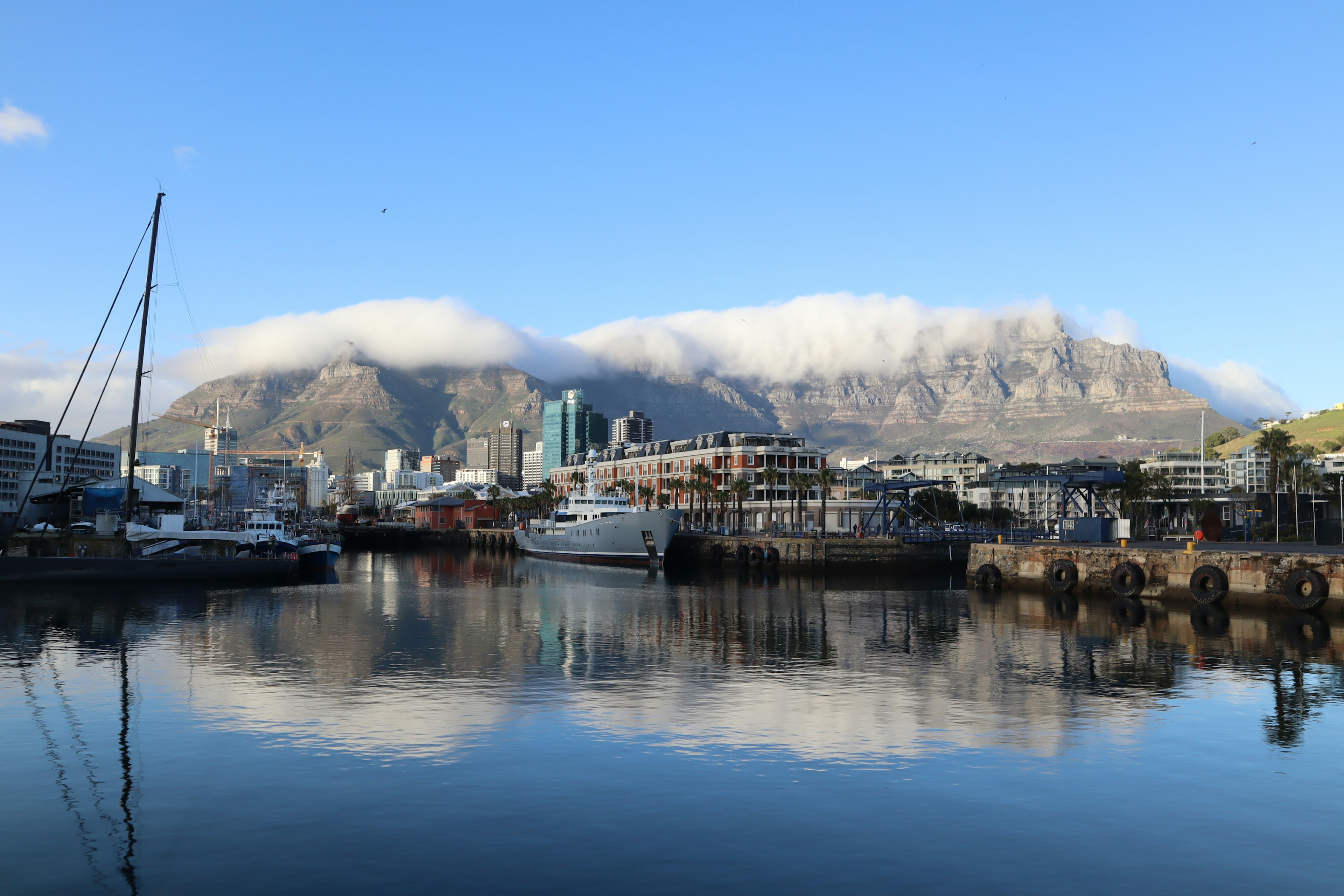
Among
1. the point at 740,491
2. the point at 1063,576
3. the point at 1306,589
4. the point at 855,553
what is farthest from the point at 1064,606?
the point at 740,491

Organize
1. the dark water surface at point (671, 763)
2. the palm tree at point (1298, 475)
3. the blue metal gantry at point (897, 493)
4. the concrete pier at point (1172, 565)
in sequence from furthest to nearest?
the palm tree at point (1298, 475) < the blue metal gantry at point (897, 493) < the concrete pier at point (1172, 565) < the dark water surface at point (671, 763)

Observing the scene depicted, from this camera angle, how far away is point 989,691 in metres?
33.1

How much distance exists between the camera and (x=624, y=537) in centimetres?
11656

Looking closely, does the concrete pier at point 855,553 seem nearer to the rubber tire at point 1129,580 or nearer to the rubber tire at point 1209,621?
the rubber tire at point 1129,580

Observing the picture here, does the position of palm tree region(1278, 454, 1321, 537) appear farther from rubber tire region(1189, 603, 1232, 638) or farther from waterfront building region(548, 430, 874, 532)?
waterfront building region(548, 430, 874, 532)

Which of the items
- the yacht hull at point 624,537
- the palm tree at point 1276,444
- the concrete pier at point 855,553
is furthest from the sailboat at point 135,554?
the palm tree at point 1276,444

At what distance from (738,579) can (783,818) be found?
75.0m

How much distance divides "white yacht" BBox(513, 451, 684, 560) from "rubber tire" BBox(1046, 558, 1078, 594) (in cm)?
4941

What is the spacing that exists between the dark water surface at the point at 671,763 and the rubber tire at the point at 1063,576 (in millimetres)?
24037

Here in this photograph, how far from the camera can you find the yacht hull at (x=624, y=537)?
11444 cm

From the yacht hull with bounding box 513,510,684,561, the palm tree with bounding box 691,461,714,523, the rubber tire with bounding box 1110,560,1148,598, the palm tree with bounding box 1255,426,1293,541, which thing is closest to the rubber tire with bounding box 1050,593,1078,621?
the rubber tire with bounding box 1110,560,1148,598

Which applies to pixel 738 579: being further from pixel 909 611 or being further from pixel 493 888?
pixel 493 888

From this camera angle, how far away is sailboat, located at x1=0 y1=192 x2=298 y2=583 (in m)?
75.1

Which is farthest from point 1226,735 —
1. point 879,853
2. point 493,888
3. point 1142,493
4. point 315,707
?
point 1142,493
